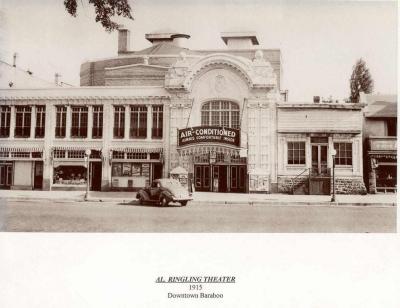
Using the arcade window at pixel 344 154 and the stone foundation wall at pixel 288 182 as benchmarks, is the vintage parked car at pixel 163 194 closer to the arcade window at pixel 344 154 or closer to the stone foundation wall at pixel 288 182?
the stone foundation wall at pixel 288 182

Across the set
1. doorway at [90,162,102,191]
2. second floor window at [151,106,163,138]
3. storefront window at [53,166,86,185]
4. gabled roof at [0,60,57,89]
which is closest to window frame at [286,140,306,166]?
second floor window at [151,106,163,138]

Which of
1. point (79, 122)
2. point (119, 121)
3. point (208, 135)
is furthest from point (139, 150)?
point (208, 135)

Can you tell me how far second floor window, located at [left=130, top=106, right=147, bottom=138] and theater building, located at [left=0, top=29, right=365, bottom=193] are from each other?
0.12ft

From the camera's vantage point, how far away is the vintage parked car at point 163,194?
44.2 ft

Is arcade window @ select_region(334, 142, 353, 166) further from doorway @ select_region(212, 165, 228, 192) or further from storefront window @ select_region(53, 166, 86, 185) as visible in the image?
storefront window @ select_region(53, 166, 86, 185)

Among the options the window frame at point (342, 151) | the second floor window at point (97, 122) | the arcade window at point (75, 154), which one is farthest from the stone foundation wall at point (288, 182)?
the arcade window at point (75, 154)

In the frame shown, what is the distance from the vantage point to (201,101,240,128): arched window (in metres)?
17.0

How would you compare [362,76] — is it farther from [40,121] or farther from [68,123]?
[40,121]

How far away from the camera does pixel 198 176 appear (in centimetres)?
1739

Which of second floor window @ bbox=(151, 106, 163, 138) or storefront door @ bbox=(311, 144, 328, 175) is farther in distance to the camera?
second floor window @ bbox=(151, 106, 163, 138)
